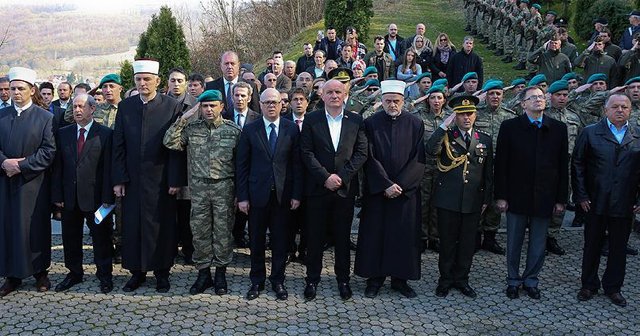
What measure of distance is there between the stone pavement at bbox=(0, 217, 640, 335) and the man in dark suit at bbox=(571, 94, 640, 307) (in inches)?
11.6

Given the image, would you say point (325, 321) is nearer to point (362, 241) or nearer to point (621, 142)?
point (362, 241)

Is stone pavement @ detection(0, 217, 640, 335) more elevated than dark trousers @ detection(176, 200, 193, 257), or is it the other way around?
dark trousers @ detection(176, 200, 193, 257)

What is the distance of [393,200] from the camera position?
6027 millimetres

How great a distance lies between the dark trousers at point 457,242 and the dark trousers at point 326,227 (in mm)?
915

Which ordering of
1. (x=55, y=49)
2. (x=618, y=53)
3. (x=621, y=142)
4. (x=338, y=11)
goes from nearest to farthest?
1. (x=621, y=142)
2. (x=618, y=53)
3. (x=338, y=11)
4. (x=55, y=49)

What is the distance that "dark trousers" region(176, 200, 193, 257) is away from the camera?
671 centimetres

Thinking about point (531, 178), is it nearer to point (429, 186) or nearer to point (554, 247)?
point (429, 186)

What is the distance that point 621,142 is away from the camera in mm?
5898

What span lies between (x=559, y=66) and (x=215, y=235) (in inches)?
326

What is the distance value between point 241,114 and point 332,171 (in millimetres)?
1422

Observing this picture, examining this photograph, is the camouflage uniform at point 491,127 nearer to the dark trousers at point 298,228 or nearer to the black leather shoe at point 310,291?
the dark trousers at point 298,228

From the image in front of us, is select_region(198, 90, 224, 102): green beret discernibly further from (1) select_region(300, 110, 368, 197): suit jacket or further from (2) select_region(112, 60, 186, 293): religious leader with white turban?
(1) select_region(300, 110, 368, 197): suit jacket

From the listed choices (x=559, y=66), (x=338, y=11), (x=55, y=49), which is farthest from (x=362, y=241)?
(x=55, y=49)

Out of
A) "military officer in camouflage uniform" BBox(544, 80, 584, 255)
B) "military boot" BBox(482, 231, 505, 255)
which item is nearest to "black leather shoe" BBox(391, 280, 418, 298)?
"military boot" BBox(482, 231, 505, 255)
